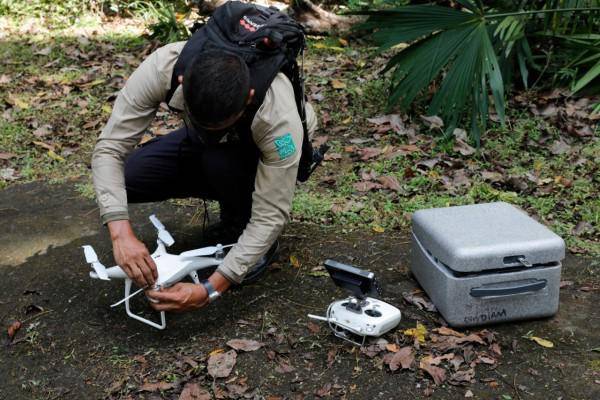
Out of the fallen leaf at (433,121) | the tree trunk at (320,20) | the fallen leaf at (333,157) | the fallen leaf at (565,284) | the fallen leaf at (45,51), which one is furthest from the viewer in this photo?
the tree trunk at (320,20)

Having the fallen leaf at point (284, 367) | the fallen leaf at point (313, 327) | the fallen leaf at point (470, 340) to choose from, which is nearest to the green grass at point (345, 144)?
the fallen leaf at point (313, 327)

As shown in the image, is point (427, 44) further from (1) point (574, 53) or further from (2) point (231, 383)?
(2) point (231, 383)

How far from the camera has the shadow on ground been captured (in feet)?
7.64

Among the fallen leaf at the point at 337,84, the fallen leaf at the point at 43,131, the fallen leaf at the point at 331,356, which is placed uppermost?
the fallen leaf at the point at 337,84

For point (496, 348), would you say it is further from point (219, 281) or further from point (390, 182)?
point (390, 182)

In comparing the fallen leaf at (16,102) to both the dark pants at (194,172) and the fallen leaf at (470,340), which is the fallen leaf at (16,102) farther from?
the fallen leaf at (470,340)

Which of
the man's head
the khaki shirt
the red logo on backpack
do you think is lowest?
the khaki shirt

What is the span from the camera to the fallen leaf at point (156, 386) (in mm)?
2328

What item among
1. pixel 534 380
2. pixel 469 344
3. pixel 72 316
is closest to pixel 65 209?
pixel 72 316

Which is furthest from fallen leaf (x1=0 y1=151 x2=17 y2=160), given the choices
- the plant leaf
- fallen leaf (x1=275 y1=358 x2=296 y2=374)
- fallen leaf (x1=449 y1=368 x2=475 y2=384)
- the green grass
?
the plant leaf

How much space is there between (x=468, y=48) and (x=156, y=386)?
271 centimetres

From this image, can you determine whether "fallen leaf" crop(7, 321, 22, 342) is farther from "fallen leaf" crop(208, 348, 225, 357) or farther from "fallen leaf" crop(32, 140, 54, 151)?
"fallen leaf" crop(32, 140, 54, 151)

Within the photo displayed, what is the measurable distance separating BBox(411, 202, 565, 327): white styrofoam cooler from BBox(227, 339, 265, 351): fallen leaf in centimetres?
70

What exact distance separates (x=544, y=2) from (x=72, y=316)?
3757mm
